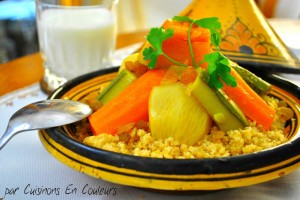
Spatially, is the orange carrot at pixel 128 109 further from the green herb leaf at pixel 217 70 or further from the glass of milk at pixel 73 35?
the glass of milk at pixel 73 35

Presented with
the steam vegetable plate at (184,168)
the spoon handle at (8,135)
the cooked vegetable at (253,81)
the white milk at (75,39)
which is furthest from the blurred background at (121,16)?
the steam vegetable plate at (184,168)

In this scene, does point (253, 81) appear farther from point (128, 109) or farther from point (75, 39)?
point (75, 39)

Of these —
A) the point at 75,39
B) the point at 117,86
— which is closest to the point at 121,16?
the point at 75,39

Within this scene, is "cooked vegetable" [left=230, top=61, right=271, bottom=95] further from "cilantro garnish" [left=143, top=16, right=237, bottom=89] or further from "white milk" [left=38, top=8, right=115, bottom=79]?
"white milk" [left=38, top=8, right=115, bottom=79]

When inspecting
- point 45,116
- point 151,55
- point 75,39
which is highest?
point 151,55

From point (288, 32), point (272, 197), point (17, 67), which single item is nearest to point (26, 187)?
point (272, 197)

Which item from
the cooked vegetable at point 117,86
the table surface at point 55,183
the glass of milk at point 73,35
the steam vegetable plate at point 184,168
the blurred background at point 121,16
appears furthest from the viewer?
the blurred background at point 121,16
